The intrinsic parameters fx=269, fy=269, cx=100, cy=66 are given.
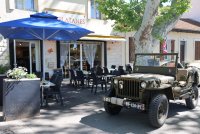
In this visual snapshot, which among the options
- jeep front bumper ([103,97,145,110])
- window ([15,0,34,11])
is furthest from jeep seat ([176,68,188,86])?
window ([15,0,34,11])

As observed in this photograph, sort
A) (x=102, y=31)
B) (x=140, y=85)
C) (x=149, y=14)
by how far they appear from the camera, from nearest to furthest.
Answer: (x=140, y=85) → (x=149, y=14) → (x=102, y=31)

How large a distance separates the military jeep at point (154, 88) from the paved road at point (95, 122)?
30cm

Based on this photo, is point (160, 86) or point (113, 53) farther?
point (113, 53)

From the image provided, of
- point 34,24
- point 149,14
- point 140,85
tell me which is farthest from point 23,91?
point 149,14

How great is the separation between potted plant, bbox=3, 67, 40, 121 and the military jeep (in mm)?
1744

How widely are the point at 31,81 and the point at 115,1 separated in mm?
7218

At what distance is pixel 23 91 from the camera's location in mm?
6340

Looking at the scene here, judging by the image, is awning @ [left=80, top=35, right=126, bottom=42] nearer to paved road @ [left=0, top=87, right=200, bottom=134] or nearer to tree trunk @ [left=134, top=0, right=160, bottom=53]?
tree trunk @ [left=134, top=0, right=160, bottom=53]

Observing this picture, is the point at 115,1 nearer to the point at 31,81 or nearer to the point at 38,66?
the point at 38,66

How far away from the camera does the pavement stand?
568 cm

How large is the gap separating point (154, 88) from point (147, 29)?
167 inches

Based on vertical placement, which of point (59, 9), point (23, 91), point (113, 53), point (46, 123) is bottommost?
point (46, 123)

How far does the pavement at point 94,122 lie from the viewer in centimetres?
568

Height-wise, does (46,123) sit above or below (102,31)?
below
